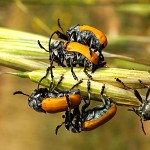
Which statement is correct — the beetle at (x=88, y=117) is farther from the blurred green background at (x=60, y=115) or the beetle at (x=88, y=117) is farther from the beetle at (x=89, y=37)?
the blurred green background at (x=60, y=115)

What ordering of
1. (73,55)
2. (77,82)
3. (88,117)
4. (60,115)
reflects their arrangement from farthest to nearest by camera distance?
(60,115)
(88,117)
(73,55)
(77,82)

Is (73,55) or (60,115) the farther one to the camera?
(60,115)

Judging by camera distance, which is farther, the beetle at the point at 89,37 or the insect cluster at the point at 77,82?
the beetle at the point at 89,37

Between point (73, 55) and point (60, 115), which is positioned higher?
point (73, 55)

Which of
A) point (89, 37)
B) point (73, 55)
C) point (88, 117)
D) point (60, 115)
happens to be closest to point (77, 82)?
point (73, 55)

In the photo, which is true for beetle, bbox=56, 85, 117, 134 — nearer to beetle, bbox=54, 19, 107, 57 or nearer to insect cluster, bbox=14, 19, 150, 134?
insect cluster, bbox=14, 19, 150, 134

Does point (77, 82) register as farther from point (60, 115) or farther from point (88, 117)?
point (60, 115)

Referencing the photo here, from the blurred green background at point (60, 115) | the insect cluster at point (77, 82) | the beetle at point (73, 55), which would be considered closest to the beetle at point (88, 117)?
the insect cluster at point (77, 82)

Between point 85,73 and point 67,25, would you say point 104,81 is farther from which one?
point 67,25
